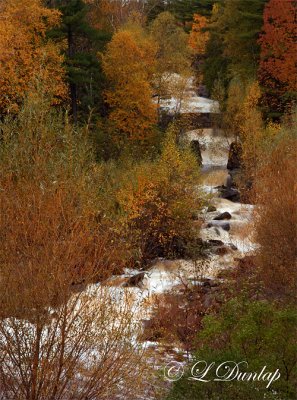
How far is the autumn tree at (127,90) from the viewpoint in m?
29.8

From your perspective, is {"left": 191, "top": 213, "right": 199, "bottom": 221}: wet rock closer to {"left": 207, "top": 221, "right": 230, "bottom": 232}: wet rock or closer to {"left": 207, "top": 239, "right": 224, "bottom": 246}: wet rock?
{"left": 207, "top": 221, "right": 230, "bottom": 232}: wet rock

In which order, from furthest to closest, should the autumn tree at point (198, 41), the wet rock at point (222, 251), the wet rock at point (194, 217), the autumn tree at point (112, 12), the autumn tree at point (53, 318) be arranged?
the autumn tree at point (198, 41) < the autumn tree at point (112, 12) < the wet rock at point (194, 217) < the wet rock at point (222, 251) < the autumn tree at point (53, 318)

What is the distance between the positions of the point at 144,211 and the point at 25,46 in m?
9.89

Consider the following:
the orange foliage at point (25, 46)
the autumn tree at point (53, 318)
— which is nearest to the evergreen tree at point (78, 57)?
the orange foliage at point (25, 46)

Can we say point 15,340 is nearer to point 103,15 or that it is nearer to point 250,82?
point 250,82

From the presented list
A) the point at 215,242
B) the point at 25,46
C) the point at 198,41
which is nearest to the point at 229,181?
the point at 215,242

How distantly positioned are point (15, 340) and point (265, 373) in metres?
2.68

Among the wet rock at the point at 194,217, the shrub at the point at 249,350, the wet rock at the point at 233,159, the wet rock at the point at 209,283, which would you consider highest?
the shrub at the point at 249,350

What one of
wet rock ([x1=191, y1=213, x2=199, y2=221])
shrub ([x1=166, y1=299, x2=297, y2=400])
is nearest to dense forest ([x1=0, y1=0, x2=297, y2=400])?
shrub ([x1=166, y1=299, x2=297, y2=400])

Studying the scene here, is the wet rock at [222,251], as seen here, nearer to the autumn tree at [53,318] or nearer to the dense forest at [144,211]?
the dense forest at [144,211]

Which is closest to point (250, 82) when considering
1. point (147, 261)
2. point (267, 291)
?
point (147, 261)

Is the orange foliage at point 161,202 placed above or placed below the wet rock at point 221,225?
above

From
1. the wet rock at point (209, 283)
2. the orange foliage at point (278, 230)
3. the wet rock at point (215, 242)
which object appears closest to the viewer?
the orange foliage at point (278, 230)

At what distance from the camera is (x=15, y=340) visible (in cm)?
657
